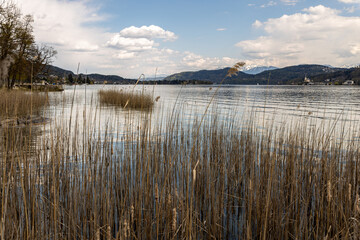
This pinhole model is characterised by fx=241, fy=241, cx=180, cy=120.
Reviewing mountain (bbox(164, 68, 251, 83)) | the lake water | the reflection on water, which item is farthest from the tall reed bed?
mountain (bbox(164, 68, 251, 83))

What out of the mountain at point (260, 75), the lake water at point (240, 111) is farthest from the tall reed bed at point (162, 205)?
the mountain at point (260, 75)

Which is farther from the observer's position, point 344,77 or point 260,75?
point 260,75

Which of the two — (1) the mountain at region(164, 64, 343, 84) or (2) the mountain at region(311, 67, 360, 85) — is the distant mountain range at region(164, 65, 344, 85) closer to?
(1) the mountain at region(164, 64, 343, 84)

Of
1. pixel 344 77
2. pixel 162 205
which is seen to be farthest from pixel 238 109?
pixel 344 77

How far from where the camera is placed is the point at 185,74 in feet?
464

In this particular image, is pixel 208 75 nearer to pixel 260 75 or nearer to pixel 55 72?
pixel 260 75

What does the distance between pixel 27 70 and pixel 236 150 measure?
29314 millimetres

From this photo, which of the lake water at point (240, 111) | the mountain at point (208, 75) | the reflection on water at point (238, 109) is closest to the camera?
the lake water at point (240, 111)

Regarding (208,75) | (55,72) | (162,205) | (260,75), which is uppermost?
(208,75)

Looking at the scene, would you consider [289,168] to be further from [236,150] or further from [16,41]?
[16,41]

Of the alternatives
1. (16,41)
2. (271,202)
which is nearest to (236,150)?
(271,202)

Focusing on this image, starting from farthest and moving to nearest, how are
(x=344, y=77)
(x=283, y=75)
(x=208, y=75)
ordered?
(x=208, y=75) → (x=283, y=75) → (x=344, y=77)

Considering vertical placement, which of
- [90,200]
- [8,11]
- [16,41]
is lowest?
[90,200]

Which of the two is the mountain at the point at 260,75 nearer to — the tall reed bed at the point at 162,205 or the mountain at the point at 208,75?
the mountain at the point at 208,75
